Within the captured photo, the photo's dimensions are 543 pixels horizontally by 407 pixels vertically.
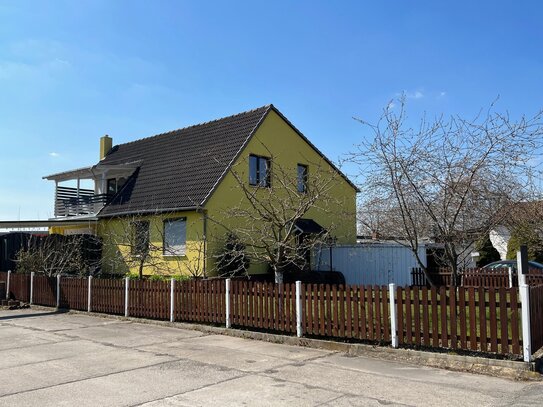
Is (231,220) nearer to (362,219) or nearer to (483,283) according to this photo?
(362,219)

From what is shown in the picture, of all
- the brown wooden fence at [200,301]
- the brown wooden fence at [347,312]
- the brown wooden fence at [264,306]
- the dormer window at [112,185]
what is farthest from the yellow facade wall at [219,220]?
the brown wooden fence at [347,312]

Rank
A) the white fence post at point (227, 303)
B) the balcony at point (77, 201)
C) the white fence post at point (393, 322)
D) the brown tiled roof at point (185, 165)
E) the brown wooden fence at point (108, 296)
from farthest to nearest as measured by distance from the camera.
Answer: the balcony at point (77, 201), the brown tiled roof at point (185, 165), the brown wooden fence at point (108, 296), the white fence post at point (227, 303), the white fence post at point (393, 322)

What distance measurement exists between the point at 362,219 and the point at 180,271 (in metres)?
9.04

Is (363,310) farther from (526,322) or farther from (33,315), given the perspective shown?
(33,315)

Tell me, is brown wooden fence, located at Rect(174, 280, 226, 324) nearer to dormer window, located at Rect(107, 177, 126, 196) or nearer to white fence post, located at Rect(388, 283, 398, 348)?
white fence post, located at Rect(388, 283, 398, 348)

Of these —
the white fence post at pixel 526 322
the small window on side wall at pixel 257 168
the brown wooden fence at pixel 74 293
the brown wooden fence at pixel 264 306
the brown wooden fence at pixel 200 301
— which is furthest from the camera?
the small window on side wall at pixel 257 168

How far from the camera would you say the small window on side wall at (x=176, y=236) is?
2078 cm

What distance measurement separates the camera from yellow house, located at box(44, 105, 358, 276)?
1997 centimetres

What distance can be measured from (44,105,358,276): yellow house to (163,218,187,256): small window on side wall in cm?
4

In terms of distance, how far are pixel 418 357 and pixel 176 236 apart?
14301mm

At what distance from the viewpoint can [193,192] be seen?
2083 cm

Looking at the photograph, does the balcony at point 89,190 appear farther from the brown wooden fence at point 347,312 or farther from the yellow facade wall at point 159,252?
the brown wooden fence at point 347,312

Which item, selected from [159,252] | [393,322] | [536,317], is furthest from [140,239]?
[536,317]

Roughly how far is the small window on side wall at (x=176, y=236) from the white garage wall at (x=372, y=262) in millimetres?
5604
